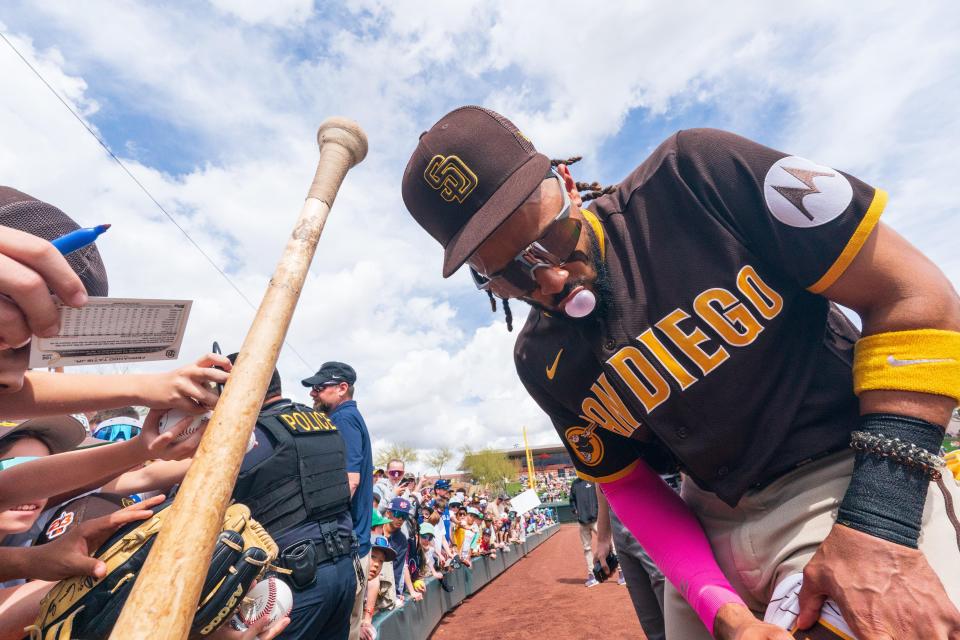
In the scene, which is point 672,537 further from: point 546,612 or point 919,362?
point 546,612

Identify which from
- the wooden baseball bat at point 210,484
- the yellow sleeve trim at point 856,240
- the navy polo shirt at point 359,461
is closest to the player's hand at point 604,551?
the navy polo shirt at point 359,461

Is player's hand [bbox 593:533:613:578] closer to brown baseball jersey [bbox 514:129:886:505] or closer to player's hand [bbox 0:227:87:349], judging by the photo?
brown baseball jersey [bbox 514:129:886:505]

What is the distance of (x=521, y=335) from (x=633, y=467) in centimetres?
70

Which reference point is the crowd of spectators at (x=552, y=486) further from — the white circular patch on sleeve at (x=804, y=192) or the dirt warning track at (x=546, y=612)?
the white circular patch on sleeve at (x=804, y=192)

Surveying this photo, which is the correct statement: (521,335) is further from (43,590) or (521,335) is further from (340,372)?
(340,372)

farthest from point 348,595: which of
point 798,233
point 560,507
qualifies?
point 560,507

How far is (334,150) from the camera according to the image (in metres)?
2.57

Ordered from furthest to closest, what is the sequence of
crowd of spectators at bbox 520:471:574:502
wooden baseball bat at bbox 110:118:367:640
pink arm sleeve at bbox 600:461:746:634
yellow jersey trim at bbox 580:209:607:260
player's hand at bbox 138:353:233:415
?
crowd of spectators at bbox 520:471:574:502, yellow jersey trim at bbox 580:209:607:260, player's hand at bbox 138:353:233:415, pink arm sleeve at bbox 600:461:746:634, wooden baseball bat at bbox 110:118:367:640

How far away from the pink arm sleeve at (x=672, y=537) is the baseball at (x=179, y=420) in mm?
1582

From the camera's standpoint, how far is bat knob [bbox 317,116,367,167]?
2643mm

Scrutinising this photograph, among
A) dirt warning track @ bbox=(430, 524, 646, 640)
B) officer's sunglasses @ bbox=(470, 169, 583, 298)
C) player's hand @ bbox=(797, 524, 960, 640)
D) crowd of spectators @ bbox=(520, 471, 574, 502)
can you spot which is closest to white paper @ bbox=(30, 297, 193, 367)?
officer's sunglasses @ bbox=(470, 169, 583, 298)

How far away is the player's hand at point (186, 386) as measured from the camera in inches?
69.1

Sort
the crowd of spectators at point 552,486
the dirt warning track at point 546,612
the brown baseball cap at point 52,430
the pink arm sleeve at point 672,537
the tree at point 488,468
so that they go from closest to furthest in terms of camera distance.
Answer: the pink arm sleeve at point 672,537, the brown baseball cap at point 52,430, the dirt warning track at point 546,612, the crowd of spectators at point 552,486, the tree at point 488,468

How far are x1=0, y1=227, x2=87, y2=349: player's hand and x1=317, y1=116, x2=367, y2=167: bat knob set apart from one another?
1.68 meters
